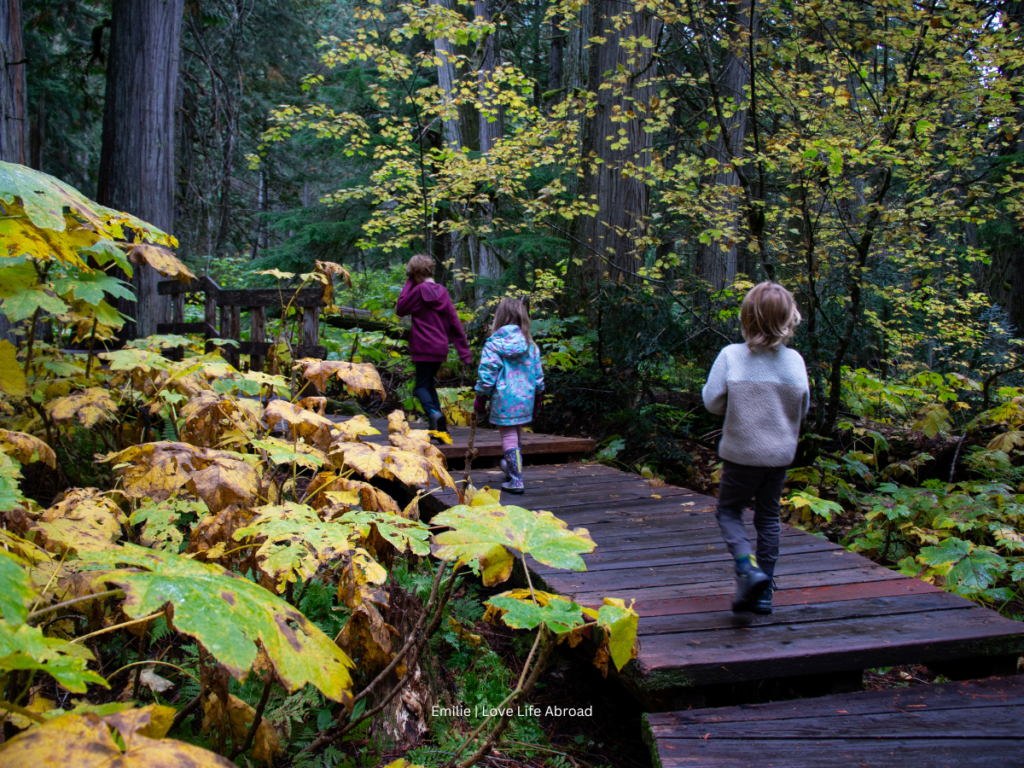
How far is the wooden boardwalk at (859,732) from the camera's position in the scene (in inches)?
81.0

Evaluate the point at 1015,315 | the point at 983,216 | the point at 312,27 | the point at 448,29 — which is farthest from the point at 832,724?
the point at 312,27

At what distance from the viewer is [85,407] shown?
3.23m

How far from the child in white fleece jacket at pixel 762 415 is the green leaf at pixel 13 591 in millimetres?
2832

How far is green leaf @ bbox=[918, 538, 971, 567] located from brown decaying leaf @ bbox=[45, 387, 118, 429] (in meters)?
4.78

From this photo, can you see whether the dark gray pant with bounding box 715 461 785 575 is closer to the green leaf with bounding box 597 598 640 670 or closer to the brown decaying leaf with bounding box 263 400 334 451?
the green leaf with bounding box 597 598 640 670

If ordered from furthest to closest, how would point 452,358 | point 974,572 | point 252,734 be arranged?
point 452,358 → point 974,572 → point 252,734

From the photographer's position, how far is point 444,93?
9172 mm

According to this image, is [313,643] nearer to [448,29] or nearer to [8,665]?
[8,665]

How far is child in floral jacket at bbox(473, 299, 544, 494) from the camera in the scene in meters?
5.01

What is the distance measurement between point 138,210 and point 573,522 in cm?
582

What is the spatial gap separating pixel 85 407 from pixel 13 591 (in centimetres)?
287

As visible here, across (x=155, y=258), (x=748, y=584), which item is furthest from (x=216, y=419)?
(x=748, y=584)

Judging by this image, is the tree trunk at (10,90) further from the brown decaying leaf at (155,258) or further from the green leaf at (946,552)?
the green leaf at (946,552)

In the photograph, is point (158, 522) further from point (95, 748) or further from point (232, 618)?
point (95, 748)
